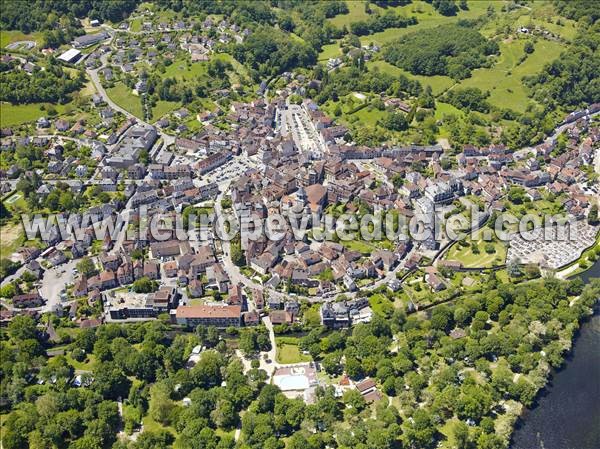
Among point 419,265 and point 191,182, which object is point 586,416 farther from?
point 191,182

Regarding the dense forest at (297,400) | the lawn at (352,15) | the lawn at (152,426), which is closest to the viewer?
the dense forest at (297,400)

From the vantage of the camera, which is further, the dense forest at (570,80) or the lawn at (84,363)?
the dense forest at (570,80)

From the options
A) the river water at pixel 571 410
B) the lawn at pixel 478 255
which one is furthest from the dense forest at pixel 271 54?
the river water at pixel 571 410

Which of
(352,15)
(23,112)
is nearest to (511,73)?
(352,15)

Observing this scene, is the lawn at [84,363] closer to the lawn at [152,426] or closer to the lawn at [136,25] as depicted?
the lawn at [152,426]

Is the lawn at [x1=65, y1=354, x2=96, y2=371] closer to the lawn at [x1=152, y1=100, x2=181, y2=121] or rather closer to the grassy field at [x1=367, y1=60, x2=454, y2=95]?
the lawn at [x1=152, y1=100, x2=181, y2=121]

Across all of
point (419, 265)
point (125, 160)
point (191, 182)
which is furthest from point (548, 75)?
point (125, 160)

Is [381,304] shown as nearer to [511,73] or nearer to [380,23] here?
[511,73]
